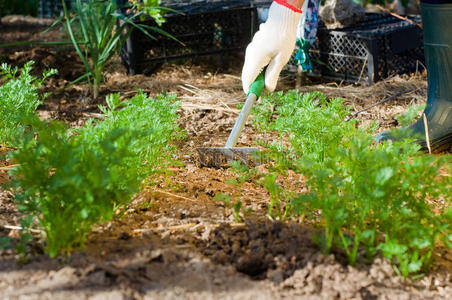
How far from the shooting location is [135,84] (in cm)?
413

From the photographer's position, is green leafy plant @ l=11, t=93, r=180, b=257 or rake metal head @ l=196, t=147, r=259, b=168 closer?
green leafy plant @ l=11, t=93, r=180, b=257

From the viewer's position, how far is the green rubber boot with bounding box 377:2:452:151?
113 inches

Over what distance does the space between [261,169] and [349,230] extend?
888mm

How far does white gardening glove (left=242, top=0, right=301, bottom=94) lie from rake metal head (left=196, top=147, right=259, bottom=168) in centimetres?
45

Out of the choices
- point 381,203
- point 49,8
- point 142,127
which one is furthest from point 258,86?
point 49,8

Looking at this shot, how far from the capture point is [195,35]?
4.41m

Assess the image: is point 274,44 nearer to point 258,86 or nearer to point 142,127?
point 258,86

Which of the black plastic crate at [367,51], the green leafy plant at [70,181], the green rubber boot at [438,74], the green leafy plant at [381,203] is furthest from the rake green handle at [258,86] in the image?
the black plastic crate at [367,51]

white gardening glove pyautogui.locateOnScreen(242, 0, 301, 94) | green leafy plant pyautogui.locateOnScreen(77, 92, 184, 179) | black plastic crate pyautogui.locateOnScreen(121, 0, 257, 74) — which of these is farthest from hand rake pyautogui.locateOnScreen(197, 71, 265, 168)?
black plastic crate pyautogui.locateOnScreen(121, 0, 257, 74)

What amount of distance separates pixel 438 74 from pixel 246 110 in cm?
124

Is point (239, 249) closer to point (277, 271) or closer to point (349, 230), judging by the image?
point (277, 271)

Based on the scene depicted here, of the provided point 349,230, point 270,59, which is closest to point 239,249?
point 349,230

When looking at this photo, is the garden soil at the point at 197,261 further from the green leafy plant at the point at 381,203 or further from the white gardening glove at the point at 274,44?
the white gardening glove at the point at 274,44

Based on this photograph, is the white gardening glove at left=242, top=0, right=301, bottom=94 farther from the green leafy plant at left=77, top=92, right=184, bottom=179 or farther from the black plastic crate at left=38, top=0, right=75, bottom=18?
the black plastic crate at left=38, top=0, right=75, bottom=18
